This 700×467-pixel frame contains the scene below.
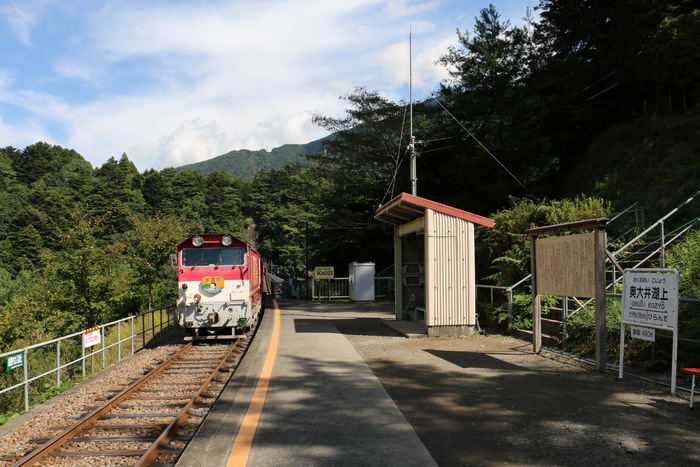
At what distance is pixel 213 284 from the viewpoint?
13.9 m

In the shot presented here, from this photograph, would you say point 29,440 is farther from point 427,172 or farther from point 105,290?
point 427,172

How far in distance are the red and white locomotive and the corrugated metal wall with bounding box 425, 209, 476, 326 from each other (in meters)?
5.17

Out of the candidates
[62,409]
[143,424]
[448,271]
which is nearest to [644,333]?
[448,271]

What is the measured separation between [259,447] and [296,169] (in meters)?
90.5

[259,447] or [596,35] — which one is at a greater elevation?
[596,35]

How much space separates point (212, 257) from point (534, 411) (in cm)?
1020

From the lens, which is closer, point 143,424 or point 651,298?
point 143,424

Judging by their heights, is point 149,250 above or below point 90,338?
above

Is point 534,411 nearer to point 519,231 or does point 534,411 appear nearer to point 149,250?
point 519,231

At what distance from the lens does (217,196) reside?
349ft

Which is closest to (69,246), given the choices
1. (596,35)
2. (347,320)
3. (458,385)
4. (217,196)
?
(347,320)

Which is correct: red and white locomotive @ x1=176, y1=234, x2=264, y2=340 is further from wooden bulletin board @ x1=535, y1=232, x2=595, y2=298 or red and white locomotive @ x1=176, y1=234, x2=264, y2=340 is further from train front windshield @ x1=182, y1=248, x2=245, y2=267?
wooden bulletin board @ x1=535, y1=232, x2=595, y2=298

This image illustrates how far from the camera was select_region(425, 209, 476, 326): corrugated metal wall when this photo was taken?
12.8m

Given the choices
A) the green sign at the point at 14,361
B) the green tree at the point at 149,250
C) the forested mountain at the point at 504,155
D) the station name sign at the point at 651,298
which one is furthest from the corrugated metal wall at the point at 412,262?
the green sign at the point at 14,361
